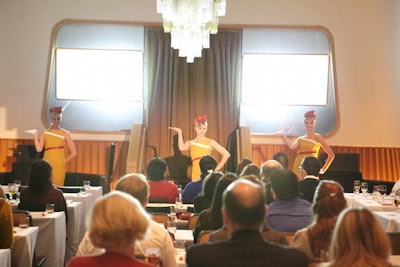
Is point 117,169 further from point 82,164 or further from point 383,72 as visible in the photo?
point 383,72

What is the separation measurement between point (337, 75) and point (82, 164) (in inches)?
189

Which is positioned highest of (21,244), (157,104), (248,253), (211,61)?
(211,61)

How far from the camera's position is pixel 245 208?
9.20 feet

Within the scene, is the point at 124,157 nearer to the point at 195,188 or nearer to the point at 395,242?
the point at 195,188

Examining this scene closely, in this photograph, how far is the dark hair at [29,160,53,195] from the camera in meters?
6.20

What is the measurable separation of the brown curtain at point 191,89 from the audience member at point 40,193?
575 centimetres

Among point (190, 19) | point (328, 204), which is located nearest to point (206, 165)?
point (190, 19)

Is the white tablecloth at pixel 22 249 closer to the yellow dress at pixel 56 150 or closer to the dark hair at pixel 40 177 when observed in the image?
the dark hair at pixel 40 177

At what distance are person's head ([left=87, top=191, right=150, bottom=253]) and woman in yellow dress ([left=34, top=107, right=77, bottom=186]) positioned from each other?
778 cm

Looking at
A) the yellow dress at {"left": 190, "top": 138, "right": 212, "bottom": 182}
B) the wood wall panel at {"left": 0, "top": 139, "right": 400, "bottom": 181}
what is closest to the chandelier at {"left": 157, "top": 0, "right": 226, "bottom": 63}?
the yellow dress at {"left": 190, "top": 138, "right": 212, "bottom": 182}

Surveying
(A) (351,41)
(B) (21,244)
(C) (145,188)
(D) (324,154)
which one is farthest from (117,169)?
(C) (145,188)

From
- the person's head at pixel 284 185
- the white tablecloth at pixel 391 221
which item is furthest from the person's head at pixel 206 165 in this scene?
the person's head at pixel 284 185

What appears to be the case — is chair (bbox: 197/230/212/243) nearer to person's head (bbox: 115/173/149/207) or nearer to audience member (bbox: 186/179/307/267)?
person's head (bbox: 115/173/149/207)

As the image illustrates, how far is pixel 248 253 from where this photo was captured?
2.77 metres
